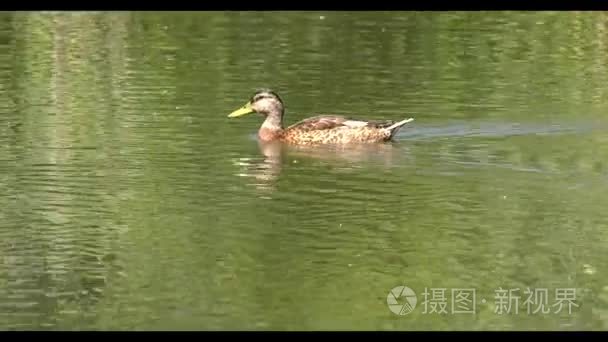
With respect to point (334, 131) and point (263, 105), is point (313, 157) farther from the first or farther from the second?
point (263, 105)

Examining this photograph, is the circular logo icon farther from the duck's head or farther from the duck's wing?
the duck's head

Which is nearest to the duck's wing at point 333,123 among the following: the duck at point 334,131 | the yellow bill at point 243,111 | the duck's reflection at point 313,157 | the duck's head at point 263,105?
the duck at point 334,131

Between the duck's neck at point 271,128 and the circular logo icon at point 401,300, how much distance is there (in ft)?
20.6

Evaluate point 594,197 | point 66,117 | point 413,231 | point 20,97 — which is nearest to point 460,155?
point 594,197

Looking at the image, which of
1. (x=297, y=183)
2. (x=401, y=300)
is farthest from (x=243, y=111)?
(x=401, y=300)

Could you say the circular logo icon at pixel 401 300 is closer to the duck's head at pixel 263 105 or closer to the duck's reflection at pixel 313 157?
the duck's reflection at pixel 313 157

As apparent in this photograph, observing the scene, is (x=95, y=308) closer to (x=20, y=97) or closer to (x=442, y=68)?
(x=20, y=97)

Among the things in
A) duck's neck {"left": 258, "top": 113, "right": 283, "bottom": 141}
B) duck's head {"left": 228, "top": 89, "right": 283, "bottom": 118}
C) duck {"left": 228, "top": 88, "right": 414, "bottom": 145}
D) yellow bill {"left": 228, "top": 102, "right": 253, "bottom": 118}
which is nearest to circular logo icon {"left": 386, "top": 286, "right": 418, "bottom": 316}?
duck {"left": 228, "top": 88, "right": 414, "bottom": 145}

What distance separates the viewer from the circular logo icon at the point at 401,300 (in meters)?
10.6

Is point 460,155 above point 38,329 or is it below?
below

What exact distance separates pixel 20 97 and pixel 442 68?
17.7ft

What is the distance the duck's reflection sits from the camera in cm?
1527

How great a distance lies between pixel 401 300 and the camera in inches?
426
